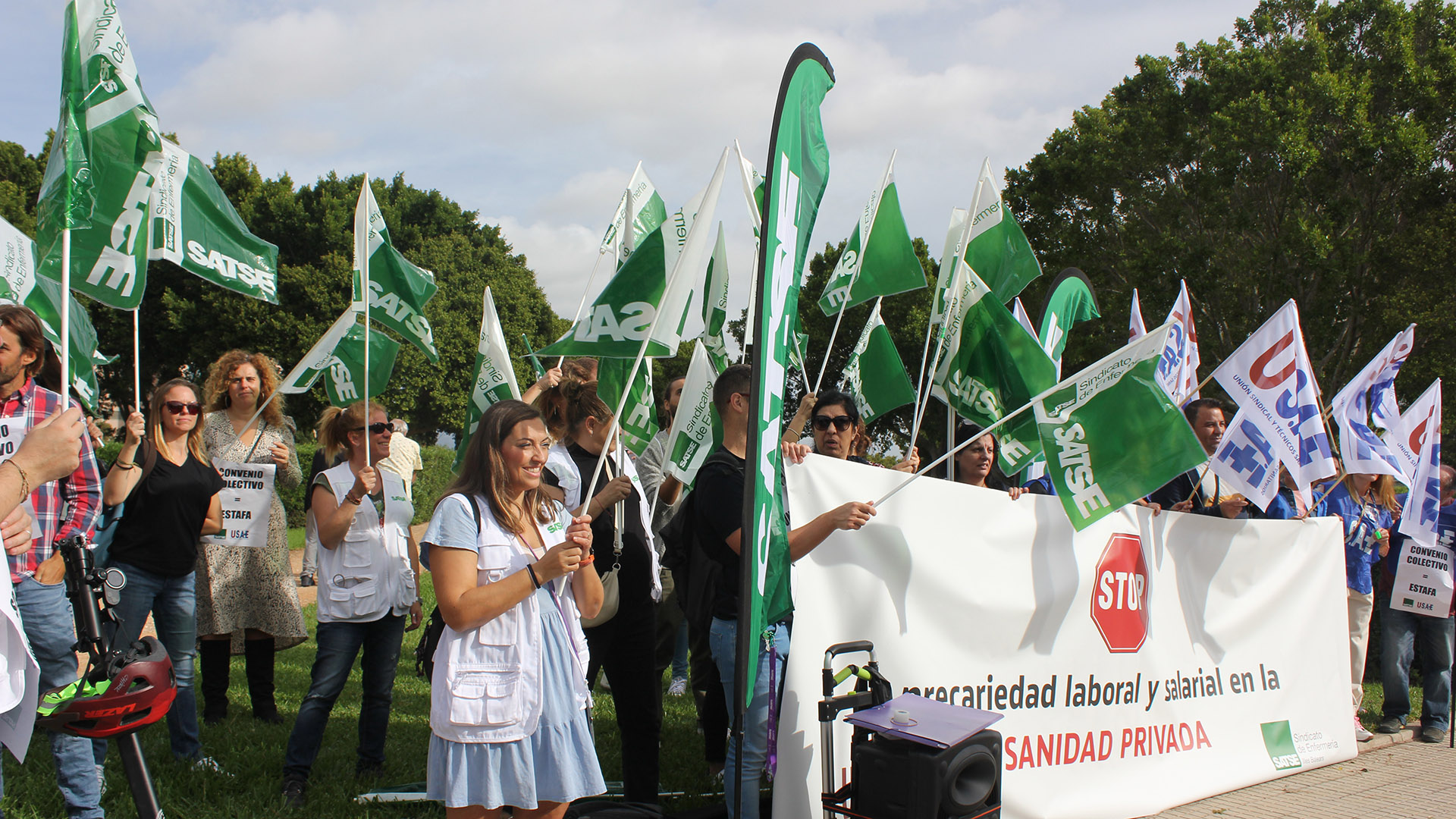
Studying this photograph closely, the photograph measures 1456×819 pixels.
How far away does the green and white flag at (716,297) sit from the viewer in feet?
16.2

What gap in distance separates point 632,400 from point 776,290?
Answer: 5.26 feet

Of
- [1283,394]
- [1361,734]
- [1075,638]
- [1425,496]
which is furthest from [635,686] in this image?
[1425,496]

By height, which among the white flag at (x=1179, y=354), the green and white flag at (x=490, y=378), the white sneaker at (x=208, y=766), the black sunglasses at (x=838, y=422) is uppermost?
the white flag at (x=1179, y=354)

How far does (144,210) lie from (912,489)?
338 cm

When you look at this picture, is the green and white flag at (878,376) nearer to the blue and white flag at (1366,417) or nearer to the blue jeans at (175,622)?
the blue and white flag at (1366,417)

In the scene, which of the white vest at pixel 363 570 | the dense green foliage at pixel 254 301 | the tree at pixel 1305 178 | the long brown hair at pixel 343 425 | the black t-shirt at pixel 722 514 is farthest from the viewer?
the dense green foliage at pixel 254 301

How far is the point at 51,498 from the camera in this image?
323 cm

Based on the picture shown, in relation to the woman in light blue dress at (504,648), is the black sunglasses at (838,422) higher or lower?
higher

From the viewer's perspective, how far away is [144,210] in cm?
391

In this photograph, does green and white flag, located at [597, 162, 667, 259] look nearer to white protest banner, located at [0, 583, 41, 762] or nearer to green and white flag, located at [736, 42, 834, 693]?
green and white flag, located at [736, 42, 834, 693]

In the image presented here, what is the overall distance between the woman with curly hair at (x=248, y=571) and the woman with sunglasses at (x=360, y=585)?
1042 mm

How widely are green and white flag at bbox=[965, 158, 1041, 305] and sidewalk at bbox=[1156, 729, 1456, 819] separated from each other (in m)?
2.94

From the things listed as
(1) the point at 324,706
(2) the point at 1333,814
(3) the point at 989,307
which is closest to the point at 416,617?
(1) the point at 324,706

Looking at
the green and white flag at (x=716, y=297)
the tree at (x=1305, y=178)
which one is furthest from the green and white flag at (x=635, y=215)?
the tree at (x=1305, y=178)
